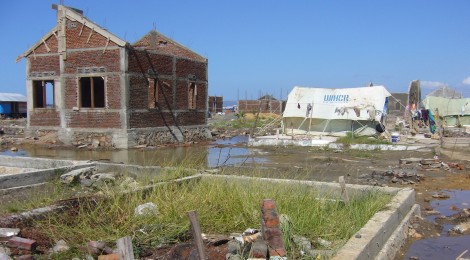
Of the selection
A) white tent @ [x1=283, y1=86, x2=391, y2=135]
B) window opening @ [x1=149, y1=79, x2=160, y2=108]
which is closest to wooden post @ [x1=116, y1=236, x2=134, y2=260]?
window opening @ [x1=149, y1=79, x2=160, y2=108]

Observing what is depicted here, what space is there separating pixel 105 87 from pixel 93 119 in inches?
68.5

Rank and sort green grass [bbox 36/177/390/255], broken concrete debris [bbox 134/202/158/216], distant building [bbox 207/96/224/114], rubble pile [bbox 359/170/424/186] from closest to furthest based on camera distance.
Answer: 1. green grass [bbox 36/177/390/255]
2. broken concrete debris [bbox 134/202/158/216]
3. rubble pile [bbox 359/170/424/186]
4. distant building [bbox 207/96/224/114]

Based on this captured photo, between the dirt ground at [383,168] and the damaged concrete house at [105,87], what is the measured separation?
6.09m

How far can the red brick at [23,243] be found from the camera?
443 cm

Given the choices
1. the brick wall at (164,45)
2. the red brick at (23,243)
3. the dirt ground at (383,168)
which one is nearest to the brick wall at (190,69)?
the brick wall at (164,45)

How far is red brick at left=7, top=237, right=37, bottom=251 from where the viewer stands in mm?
4430

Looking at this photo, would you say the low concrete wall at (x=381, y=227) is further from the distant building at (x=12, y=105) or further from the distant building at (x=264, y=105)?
the distant building at (x=12, y=105)

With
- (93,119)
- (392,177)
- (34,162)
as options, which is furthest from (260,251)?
(93,119)

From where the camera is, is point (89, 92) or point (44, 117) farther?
point (89, 92)

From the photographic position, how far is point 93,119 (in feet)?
68.4

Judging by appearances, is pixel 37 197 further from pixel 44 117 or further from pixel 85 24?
pixel 44 117

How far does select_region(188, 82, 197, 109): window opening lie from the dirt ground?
7025mm

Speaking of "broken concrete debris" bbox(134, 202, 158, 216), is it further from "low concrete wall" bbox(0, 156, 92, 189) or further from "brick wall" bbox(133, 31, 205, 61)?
"brick wall" bbox(133, 31, 205, 61)

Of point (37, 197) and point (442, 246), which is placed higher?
point (37, 197)
